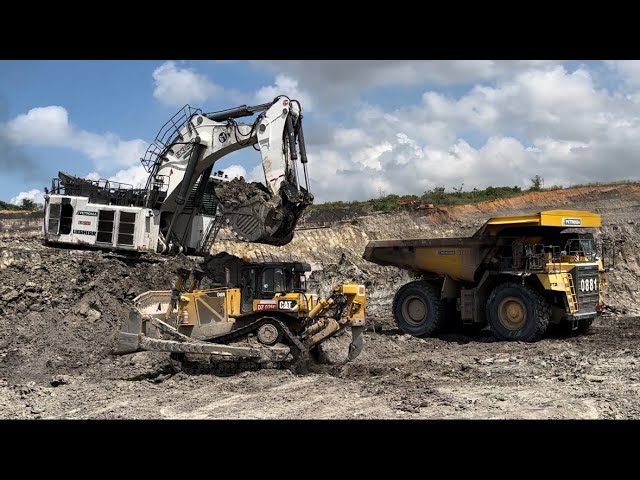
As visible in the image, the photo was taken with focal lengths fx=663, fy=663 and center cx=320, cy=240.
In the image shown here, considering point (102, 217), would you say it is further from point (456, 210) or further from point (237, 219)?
point (456, 210)

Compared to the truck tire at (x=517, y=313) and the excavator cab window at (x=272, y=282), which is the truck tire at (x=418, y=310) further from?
the excavator cab window at (x=272, y=282)

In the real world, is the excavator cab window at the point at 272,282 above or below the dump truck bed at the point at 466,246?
below

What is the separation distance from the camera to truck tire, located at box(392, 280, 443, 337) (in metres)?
14.3

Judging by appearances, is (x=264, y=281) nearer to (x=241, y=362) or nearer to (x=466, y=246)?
(x=241, y=362)

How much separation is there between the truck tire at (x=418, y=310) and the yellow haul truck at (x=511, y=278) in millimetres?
22

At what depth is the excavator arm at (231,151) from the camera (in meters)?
12.7

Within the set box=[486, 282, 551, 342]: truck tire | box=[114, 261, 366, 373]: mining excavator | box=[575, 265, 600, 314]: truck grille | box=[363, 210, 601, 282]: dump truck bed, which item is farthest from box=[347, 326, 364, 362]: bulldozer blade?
box=[575, 265, 600, 314]: truck grille

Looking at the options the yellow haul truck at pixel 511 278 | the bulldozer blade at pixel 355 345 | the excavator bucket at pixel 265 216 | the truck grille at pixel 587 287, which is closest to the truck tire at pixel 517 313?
the yellow haul truck at pixel 511 278

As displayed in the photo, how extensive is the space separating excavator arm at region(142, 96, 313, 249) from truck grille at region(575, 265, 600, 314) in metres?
5.40

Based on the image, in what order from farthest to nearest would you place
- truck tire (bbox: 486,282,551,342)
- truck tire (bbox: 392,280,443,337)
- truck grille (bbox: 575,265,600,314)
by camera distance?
truck tire (bbox: 392,280,443,337)
truck grille (bbox: 575,265,600,314)
truck tire (bbox: 486,282,551,342)

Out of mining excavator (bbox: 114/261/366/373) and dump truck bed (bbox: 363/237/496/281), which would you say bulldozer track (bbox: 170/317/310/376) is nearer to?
mining excavator (bbox: 114/261/366/373)

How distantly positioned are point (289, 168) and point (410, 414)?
666cm

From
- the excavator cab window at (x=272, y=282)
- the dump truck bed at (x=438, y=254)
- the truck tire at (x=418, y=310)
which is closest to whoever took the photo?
the excavator cab window at (x=272, y=282)

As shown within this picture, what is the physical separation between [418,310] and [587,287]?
3562 millimetres
